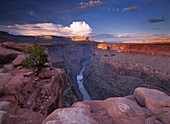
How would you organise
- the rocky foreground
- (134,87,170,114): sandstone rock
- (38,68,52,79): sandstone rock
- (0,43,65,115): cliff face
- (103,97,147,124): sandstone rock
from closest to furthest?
the rocky foreground, (103,97,147,124): sandstone rock, (134,87,170,114): sandstone rock, (0,43,65,115): cliff face, (38,68,52,79): sandstone rock

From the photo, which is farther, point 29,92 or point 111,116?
point 29,92

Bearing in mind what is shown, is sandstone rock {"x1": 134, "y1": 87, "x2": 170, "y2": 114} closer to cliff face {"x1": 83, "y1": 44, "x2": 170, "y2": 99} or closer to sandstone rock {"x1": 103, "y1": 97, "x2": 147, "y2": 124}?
sandstone rock {"x1": 103, "y1": 97, "x2": 147, "y2": 124}

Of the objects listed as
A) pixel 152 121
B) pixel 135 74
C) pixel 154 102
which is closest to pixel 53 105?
pixel 152 121

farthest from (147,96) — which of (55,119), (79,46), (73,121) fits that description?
(79,46)

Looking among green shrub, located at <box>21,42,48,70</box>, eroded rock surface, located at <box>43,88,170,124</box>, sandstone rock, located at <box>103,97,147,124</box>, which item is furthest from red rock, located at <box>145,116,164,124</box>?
green shrub, located at <box>21,42,48,70</box>

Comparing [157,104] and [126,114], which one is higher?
[157,104]

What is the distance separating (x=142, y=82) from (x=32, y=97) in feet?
109

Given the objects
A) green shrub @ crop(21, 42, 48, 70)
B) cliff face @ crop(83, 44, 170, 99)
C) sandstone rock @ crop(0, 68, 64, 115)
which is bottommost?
cliff face @ crop(83, 44, 170, 99)

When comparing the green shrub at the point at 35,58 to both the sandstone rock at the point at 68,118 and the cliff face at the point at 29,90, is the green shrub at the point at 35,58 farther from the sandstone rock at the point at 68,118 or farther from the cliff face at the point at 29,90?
the sandstone rock at the point at 68,118

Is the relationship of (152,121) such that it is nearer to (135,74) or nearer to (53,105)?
(53,105)

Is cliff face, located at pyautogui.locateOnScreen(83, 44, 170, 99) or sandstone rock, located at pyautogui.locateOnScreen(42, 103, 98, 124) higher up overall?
sandstone rock, located at pyautogui.locateOnScreen(42, 103, 98, 124)

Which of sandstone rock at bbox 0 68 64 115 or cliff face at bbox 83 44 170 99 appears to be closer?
sandstone rock at bbox 0 68 64 115

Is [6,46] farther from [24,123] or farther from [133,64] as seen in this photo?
[133,64]

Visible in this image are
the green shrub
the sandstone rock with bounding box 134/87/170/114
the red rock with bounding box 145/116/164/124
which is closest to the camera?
the red rock with bounding box 145/116/164/124
